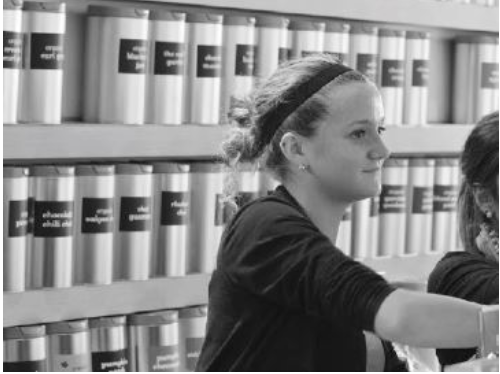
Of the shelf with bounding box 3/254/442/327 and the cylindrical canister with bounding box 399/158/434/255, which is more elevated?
the cylindrical canister with bounding box 399/158/434/255

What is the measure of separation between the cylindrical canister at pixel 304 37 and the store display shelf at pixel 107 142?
308 millimetres

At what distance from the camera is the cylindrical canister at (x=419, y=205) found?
315 centimetres

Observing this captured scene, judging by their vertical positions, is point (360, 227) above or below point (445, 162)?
below

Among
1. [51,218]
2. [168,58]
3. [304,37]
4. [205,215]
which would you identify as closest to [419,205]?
[304,37]

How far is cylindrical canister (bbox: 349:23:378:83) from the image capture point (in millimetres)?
2980

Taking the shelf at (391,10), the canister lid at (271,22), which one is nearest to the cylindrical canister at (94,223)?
the shelf at (391,10)

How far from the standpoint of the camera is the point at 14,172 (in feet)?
7.87

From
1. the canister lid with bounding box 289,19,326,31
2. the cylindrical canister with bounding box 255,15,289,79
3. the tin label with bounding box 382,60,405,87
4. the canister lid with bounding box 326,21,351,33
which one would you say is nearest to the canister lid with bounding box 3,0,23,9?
the cylindrical canister with bounding box 255,15,289,79

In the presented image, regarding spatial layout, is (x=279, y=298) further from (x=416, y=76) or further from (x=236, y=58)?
(x=416, y=76)

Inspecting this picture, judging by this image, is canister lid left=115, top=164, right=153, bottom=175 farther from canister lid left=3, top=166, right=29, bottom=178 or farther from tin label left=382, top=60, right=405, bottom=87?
tin label left=382, top=60, right=405, bottom=87

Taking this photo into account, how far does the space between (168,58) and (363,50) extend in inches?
24.4

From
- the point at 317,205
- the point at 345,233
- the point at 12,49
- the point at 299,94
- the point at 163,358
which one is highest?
the point at 12,49

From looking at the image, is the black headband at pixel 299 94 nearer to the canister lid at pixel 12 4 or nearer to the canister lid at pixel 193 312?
the canister lid at pixel 12 4

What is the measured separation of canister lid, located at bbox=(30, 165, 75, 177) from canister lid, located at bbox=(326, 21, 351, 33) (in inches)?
32.0
